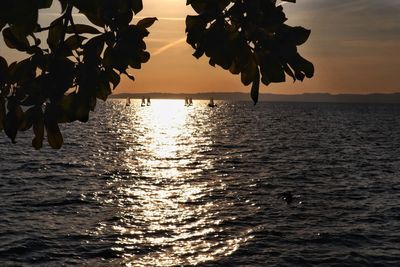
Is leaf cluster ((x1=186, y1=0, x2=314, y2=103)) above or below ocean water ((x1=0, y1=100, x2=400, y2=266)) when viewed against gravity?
above

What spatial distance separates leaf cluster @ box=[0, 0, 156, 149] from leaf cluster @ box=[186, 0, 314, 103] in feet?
1.14

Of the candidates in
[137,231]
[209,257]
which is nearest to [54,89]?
[209,257]

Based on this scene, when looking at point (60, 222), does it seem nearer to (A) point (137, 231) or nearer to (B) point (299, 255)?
(A) point (137, 231)

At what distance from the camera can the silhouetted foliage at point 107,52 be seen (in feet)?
7.52

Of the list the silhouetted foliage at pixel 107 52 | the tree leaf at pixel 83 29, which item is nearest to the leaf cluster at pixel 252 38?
the silhouetted foliage at pixel 107 52

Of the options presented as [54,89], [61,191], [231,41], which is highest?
[231,41]

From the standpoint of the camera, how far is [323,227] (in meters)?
28.5

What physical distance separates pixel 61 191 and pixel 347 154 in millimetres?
43984

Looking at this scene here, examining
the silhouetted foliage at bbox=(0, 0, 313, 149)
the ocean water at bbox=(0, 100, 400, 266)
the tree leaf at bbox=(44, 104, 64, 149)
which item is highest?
the silhouetted foliage at bbox=(0, 0, 313, 149)

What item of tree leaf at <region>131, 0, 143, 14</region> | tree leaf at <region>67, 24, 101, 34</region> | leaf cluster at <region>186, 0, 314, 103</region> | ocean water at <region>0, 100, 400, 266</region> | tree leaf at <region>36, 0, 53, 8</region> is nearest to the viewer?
tree leaf at <region>36, 0, 53, 8</region>

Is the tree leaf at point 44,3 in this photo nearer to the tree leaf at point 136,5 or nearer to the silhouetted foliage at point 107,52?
the silhouetted foliage at point 107,52

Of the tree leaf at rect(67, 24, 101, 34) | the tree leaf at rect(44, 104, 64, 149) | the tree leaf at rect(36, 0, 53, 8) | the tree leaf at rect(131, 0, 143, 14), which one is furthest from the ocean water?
the tree leaf at rect(36, 0, 53, 8)

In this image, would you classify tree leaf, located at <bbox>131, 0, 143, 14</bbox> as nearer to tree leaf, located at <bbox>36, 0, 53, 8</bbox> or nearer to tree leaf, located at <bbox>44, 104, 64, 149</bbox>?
tree leaf, located at <bbox>36, 0, 53, 8</bbox>

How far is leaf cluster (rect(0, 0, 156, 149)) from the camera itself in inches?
96.6
